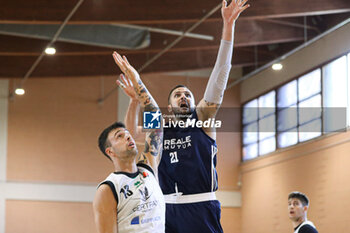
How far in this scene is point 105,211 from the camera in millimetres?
4363

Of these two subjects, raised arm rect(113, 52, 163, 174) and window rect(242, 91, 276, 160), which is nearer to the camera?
raised arm rect(113, 52, 163, 174)

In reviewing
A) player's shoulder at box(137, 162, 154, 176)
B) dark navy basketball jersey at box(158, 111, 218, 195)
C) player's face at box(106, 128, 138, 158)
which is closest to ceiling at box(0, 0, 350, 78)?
dark navy basketball jersey at box(158, 111, 218, 195)

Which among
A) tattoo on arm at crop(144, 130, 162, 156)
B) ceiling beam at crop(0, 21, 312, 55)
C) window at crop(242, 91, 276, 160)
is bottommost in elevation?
tattoo on arm at crop(144, 130, 162, 156)

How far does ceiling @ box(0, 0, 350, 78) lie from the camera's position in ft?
43.0

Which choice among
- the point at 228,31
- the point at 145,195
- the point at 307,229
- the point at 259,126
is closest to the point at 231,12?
the point at 228,31

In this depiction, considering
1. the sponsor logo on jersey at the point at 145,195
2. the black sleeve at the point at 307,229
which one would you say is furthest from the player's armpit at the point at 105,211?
the black sleeve at the point at 307,229

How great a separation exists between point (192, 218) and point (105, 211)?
1377mm

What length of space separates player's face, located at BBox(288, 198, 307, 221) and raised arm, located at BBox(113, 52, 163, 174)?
4.30 metres

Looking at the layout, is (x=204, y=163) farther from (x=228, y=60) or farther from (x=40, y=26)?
(x=40, y=26)

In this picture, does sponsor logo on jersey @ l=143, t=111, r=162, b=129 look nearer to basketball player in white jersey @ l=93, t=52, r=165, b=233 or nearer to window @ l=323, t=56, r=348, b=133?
basketball player in white jersey @ l=93, t=52, r=165, b=233

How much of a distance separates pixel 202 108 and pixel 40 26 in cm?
1054

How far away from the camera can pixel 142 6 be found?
13156mm

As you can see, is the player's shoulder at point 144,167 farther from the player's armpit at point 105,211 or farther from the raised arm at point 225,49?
the raised arm at point 225,49

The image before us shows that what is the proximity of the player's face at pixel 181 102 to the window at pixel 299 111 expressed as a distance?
10187 millimetres
